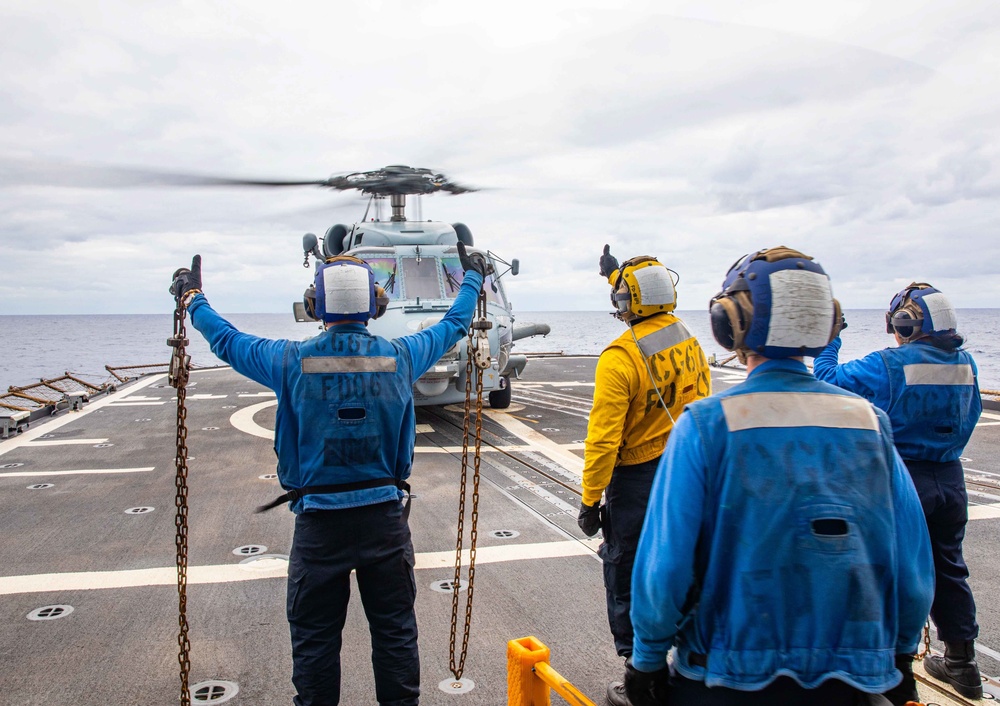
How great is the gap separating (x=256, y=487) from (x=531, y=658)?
597cm

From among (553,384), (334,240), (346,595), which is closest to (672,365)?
(346,595)

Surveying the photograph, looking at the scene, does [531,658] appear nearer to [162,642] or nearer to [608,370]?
[608,370]

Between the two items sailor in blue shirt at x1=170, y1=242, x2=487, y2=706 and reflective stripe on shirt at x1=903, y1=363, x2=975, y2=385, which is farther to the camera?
reflective stripe on shirt at x1=903, y1=363, x2=975, y2=385

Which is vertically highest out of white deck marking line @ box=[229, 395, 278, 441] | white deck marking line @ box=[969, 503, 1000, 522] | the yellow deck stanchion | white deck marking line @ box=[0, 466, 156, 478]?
the yellow deck stanchion

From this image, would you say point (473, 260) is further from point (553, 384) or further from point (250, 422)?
point (553, 384)

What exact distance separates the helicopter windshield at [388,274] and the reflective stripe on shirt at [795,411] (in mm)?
9741

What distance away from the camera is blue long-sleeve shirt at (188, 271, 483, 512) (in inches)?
122

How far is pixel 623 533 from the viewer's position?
11.6 ft

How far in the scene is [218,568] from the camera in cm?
556

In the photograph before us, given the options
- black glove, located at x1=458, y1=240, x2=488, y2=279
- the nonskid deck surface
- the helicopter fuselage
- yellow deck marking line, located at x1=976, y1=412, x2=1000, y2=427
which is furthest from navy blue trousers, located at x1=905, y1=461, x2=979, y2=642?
yellow deck marking line, located at x1=976, y1=412, x2=1000, y2=427

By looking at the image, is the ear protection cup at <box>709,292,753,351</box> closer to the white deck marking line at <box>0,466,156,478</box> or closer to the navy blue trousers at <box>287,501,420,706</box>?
the navy blue trousers at <box>287,501,420,706</box>

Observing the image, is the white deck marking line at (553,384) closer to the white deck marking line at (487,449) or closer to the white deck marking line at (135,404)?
the white deck marking line at (487,449)

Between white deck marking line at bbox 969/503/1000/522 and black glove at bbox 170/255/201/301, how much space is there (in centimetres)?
674

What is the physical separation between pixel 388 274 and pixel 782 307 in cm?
1002
